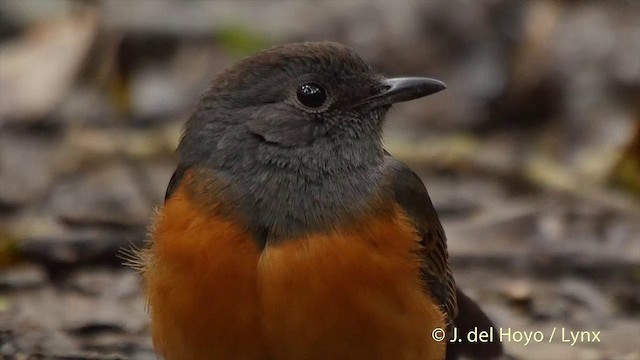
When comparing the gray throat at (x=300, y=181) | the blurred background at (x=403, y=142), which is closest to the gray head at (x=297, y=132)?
the gray throat at (x=300, y=181)

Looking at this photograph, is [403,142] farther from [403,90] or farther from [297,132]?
[297,132]

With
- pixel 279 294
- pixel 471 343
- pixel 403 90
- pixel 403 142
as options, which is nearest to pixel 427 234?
pixel 403 90

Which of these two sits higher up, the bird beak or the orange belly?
the bird beak

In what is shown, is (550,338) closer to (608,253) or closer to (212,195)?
(608,253)

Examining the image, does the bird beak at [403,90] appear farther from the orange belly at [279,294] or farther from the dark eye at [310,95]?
the orange belly at [279,294]

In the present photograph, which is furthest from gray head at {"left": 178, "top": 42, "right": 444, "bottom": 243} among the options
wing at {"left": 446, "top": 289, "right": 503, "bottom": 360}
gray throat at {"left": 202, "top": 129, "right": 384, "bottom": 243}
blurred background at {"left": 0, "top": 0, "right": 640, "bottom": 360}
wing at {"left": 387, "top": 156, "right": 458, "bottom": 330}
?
blurred background at {"left": 0, "top": 0, "right": 640, "bottom": 360}

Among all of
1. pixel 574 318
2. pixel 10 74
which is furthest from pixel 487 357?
pixel 10 74

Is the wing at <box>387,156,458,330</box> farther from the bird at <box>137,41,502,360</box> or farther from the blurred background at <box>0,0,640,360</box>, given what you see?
the blurred background at <box>0,0,640,360</box>

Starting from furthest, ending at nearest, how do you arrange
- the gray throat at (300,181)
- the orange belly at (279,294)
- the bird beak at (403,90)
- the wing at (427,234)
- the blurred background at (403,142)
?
1. the blurred background at (403,142)
2. the bird beak at (403,90)
3. the wing at (427,234)
4. the gray throat at (300,181)
5. the orange belly at (279,294)
